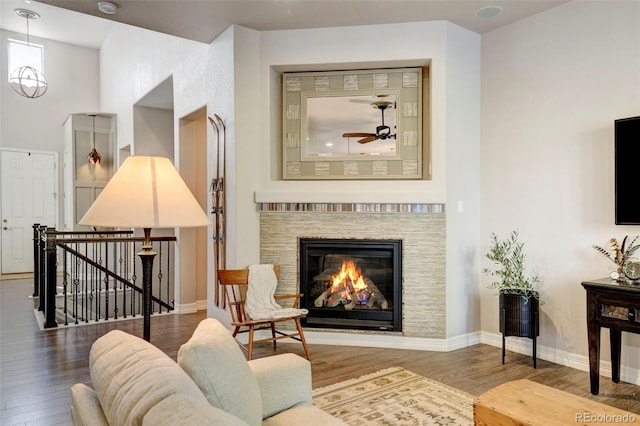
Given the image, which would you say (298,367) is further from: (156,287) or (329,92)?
(156,287)

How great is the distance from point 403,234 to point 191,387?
3183 millimetres

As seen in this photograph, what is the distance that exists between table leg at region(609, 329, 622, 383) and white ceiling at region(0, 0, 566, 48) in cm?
268

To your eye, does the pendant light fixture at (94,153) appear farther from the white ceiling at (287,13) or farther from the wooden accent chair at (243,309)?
the wooden accent chair at (243,309)

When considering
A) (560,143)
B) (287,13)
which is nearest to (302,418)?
(560,143)

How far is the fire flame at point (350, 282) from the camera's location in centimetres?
424

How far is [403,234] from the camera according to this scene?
13.3ft

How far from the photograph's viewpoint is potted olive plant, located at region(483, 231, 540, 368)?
352 centimetres

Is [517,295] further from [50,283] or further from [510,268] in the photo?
[50,283]

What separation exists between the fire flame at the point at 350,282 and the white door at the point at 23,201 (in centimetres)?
742

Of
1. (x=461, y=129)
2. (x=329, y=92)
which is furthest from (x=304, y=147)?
(x=461, y=129)

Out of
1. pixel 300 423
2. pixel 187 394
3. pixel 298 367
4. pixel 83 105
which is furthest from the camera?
pixel 83 105

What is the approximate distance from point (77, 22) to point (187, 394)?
31.5 ft

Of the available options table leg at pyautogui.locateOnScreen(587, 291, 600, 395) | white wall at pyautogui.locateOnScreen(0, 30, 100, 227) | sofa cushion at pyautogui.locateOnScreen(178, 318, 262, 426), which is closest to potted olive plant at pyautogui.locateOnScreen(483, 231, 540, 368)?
table leg at pyautogui.locateOnScreen(587, 291, 600, 395)

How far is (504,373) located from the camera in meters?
Result: 3.38
